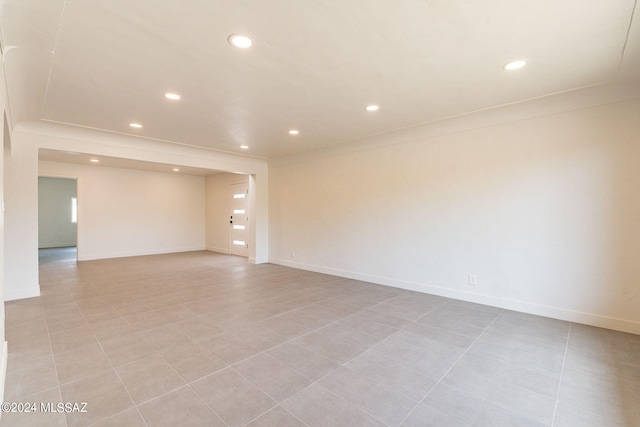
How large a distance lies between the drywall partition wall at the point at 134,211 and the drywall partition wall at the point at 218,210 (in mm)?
356

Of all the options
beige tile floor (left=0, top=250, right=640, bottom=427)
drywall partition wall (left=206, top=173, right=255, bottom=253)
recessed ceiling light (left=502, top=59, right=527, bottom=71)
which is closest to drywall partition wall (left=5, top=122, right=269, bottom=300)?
beige tile floor (left=0, top=250, right=640, bottom=427)

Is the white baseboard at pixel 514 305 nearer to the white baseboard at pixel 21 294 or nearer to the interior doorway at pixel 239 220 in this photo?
the interior doorway at pixel 239 220

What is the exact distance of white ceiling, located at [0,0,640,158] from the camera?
6.37 feet

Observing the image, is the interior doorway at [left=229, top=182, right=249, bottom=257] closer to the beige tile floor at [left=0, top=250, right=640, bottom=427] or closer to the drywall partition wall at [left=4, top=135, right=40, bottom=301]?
the beige tile floor at [left=0, top=250, right=640, bottom=427]

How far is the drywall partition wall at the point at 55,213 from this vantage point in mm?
10211

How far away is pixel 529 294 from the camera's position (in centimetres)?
375

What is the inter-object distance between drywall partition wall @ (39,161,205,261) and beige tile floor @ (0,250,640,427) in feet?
13.6

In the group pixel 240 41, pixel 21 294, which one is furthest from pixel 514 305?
pixel 21 294

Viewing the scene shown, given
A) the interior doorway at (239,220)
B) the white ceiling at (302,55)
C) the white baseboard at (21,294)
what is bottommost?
the white baseboard at (21,294)

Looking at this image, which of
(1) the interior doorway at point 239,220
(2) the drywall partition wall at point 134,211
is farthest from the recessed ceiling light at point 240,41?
(2) the drywall partition wall at point 134,211

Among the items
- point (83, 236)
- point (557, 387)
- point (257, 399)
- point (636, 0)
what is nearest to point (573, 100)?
point (636, 0)

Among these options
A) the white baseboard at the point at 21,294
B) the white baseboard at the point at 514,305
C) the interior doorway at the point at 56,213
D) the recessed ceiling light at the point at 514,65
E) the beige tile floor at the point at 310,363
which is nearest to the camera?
the beige tile floor at the point at 310,363

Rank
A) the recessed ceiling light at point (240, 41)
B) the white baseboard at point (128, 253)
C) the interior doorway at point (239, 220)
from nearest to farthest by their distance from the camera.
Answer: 1. the recessed ceiling light at point (240, 41)
2. the white baseboard at point (128, 253)
3. the interior doorway at point (239, 220)

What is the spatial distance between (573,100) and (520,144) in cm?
68
